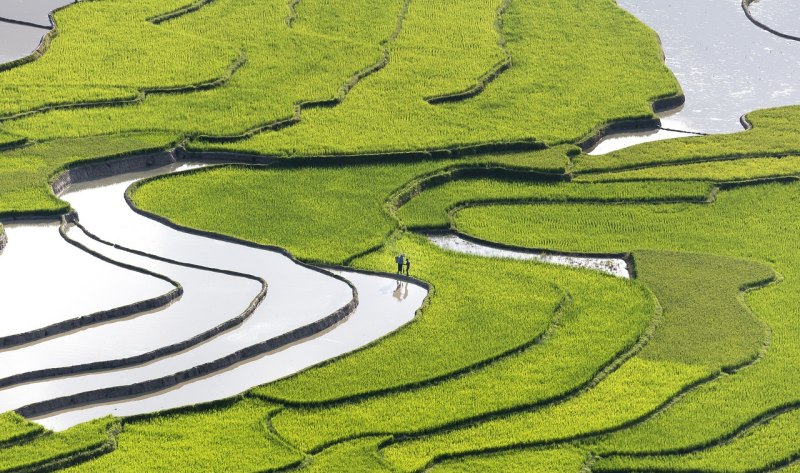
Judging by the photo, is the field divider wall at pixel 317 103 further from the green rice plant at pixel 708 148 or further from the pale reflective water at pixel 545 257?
the green rice plant at pixel 708 148

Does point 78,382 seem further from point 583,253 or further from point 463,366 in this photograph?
point 583,253

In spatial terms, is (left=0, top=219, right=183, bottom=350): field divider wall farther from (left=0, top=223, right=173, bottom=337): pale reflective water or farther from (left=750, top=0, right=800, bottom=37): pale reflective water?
(left=750, top=0, right=800, bottom=37): pale reflective water

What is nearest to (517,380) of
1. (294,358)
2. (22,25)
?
(294,358)

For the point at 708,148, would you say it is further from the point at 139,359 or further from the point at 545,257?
the point at 139,359

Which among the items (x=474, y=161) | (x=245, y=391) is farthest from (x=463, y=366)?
(x=474, y=161)

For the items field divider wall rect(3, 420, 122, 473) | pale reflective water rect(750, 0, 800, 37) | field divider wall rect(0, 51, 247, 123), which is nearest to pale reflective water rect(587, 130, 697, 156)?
field divider wall rect(0, 51, 247, 123)

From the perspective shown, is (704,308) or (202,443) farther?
(704,308)
